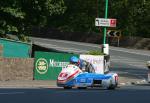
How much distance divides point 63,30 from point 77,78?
58.3 m

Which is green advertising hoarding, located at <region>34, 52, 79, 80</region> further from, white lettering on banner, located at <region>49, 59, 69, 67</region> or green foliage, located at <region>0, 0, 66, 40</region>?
green foliage, located at <region>0, 0, 66, 40</region>

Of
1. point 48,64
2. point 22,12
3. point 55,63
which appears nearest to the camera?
point 48,64

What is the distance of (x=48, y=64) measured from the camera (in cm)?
3153

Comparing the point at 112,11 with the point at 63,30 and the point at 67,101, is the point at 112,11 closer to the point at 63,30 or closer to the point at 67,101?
the point at 63,30

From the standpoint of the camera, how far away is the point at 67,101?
16.4m

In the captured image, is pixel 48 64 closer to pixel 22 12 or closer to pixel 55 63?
pixel 55 63

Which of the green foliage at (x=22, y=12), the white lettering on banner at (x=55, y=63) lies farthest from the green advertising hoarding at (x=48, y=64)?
the green foliage at (x=22, y=12)

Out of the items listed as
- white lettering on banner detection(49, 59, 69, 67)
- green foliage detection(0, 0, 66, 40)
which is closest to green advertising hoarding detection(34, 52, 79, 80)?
white lettering on banner detection(49, 59, 69, 67)

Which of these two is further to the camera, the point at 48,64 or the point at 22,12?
the point at 22,12

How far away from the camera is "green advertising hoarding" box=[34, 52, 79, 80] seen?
30984mm

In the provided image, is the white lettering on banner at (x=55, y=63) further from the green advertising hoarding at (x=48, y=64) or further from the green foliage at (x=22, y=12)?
the green foliage at (x=22, y=12)

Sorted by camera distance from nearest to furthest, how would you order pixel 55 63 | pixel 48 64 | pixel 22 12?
pixel 48 64, pixel 55 63, pixel 22 12

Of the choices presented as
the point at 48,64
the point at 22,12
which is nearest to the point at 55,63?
the point at 48,64

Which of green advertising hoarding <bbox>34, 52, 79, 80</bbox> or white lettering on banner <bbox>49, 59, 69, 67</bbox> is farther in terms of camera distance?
white lettering on banner <bbox>49, 59, 69, 67</bbox>
